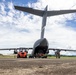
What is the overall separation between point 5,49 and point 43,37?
21.4m

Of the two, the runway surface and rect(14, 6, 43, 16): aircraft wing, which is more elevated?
rect(14, 6, 43, 16): aircraft wing

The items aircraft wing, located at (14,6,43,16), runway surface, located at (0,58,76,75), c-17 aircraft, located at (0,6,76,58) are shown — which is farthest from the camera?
c-17 aircraft, located at (0,6,76,58)

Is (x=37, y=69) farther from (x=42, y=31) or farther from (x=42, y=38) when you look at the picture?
(x=42, y=31)

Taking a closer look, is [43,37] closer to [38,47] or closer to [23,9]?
[38,47]

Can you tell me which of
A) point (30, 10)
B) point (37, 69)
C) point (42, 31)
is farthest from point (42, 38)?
point (37, 69)

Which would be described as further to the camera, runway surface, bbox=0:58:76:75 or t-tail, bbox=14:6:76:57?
t-tail, bbox=14:6:76:57

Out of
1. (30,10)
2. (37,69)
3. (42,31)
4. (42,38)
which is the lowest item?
(37,69)

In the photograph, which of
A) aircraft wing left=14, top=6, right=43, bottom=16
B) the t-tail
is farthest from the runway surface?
the t-tail

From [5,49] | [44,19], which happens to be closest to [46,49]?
[44,19]

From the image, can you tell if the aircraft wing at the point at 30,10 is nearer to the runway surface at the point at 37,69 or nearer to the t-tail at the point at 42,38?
the t-tail at the point at 42,38

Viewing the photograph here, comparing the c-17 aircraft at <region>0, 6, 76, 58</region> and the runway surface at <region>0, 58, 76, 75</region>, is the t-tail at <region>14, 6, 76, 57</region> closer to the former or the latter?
the c-17 aircraft at <region>0, 6, 76, 58</region>

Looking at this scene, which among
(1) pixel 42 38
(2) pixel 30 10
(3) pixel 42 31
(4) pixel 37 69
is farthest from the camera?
(3) pixel 42 31

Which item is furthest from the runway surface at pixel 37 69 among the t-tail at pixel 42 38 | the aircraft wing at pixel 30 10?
the t-tail at pixel 42 38

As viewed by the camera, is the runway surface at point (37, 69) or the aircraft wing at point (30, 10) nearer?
the runway surface at point (37, 69)
